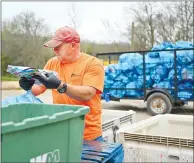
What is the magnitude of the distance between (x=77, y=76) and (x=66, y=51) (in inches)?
7.5

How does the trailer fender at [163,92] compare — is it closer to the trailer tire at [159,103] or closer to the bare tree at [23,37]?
the trailer tire at [159,103]

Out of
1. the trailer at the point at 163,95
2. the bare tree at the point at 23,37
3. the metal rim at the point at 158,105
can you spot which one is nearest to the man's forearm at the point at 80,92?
the trailer at the point at 163,95

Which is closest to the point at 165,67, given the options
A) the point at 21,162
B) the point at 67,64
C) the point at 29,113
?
the point at 67,64

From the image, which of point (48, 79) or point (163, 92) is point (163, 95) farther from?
point (48, 79)

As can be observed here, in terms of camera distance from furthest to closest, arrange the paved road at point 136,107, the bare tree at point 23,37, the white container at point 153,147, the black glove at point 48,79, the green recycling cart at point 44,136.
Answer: the bare tree at point 23,37, the paved road at point 136,107, the white container at point 153,147, the black glove at point 48,79, the green recycling cart at point 44,136

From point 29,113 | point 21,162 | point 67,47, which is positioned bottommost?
point 21,162

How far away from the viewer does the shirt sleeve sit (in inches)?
83.9

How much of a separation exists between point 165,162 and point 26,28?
45.2 feet

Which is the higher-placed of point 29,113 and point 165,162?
point 29,113

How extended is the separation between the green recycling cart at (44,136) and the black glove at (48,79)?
0.22 m

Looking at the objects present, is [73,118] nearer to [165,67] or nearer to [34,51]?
[165,67]

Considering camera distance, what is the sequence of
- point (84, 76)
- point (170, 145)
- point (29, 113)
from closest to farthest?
point (29, 113), point (84, 76), point (170, 145)

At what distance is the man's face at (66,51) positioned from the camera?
217 centimetres

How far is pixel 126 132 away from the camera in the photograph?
3240 millimetres
